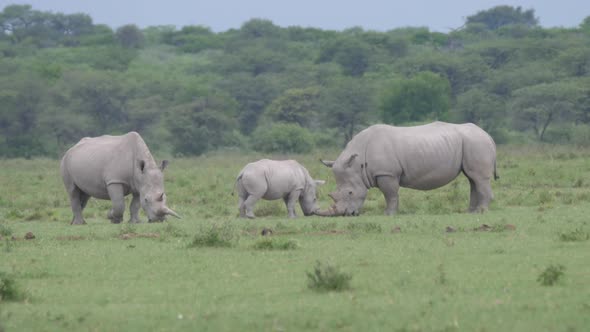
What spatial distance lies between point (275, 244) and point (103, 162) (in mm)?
5721

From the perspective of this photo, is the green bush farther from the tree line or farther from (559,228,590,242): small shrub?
(559,228,590,242): small shrub

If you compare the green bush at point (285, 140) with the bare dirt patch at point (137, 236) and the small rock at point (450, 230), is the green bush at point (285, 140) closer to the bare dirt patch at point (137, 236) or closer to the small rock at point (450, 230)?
the bare dirt patch at point (137, 236)

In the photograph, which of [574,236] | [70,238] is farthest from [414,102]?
[574,236]

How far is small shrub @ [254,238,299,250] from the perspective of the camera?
41.4 ft

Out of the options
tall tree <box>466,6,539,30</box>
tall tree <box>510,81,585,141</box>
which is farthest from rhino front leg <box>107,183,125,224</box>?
tall tree <box>466,6,539,30</box>

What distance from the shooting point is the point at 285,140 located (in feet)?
160

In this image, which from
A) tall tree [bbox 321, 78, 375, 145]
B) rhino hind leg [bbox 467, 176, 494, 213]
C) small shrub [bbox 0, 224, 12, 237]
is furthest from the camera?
tall tree [bbox 321, 78, 375, 145]

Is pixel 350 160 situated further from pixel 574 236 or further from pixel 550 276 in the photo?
pixel 550 276

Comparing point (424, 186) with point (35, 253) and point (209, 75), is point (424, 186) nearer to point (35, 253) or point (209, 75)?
point (35, 253)

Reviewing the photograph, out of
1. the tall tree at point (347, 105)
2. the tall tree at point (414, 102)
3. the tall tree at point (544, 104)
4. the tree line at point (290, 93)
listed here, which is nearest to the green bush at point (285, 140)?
the tree line at point (290, 93)

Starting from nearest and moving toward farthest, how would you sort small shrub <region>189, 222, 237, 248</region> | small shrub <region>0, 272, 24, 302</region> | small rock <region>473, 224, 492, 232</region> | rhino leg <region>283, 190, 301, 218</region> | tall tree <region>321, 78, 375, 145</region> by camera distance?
small shrub <region>0, 272, 24, 302</region> → small shrub <region>189, 222, 237, 248</region> → small rock <region>473, 224, 492, 232</region> → rhino leg <region>283, 190, 301, 218</region> → tall tree <region>321, 78, 375, 145</region>

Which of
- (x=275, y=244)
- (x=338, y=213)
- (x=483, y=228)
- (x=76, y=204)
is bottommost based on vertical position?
(x=76, y=204)

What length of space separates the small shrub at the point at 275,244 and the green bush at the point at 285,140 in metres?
35.3

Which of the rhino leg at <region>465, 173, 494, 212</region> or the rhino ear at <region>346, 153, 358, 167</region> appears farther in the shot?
the rhino ear at <region>346, 153, 358, 167</region>
